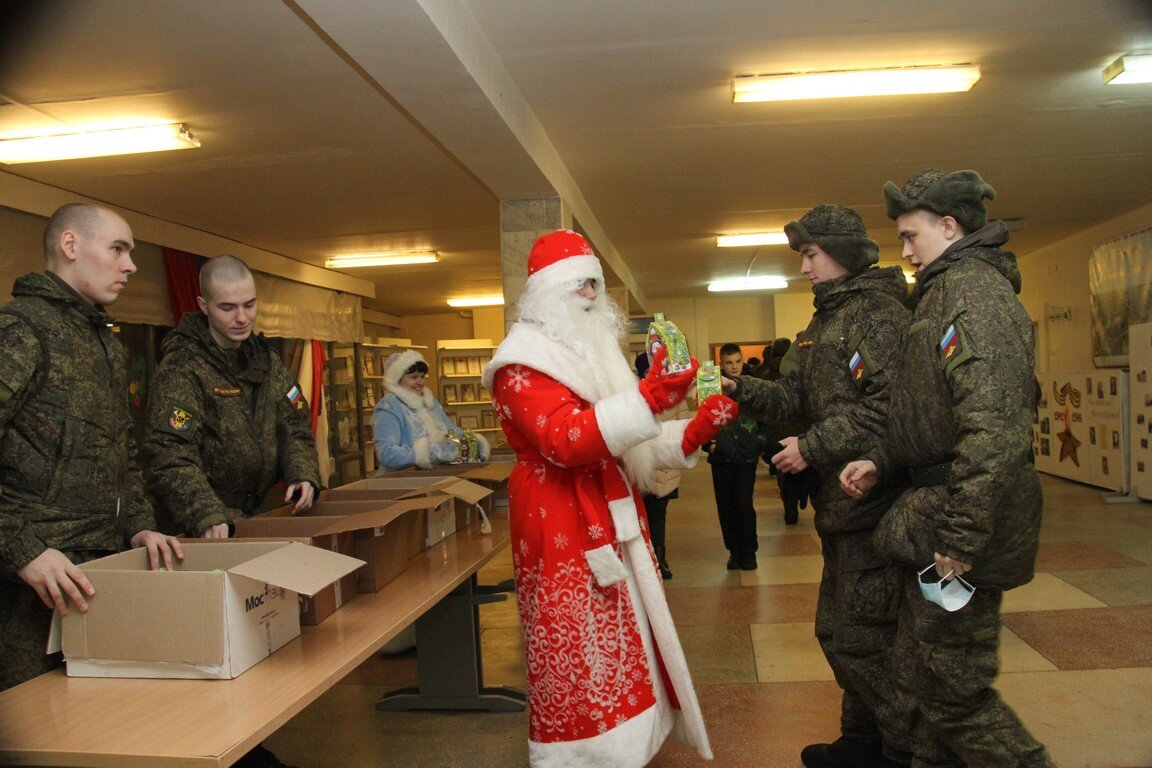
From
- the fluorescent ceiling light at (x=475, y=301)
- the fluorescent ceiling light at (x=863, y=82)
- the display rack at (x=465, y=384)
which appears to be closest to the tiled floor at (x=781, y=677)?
the fluorescent ceiling light at (x=863, y=82)

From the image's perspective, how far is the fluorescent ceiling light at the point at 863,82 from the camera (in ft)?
15.7

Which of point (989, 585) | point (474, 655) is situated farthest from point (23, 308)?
point (989, 585)

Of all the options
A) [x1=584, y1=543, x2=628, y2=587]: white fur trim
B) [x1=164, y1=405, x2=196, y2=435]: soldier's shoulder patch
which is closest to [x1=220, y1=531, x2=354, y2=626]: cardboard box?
[x1=164, y1=405, x2=196, y2=435]: soldier's shoulder patch

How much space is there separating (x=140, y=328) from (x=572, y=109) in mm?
5096

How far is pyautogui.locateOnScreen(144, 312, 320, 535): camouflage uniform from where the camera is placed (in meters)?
2.75

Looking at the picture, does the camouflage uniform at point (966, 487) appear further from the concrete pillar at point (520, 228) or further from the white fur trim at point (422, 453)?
the concrete pillar at point (520, 228)

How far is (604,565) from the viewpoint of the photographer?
233 centimetres

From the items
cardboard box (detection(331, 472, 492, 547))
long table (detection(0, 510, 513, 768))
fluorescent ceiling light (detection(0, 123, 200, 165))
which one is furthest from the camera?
fluorescent ceiling light (detection(0, 123, 200, 165))

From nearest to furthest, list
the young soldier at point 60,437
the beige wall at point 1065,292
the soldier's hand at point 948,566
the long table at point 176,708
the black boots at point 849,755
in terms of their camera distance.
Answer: the long table at point 176,708 < the young soldier at point 60,437 < the soldier's hand at point 948,566 < the black boots at point 849,755 < the beige wall at point 1065,292

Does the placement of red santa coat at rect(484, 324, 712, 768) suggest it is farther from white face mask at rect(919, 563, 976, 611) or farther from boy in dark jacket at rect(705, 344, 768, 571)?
boy in dark jacket at rect(705, 344, 768, 571)

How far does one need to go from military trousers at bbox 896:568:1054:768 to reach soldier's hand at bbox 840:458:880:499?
31cm

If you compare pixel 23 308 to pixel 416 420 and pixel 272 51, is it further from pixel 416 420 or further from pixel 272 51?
pixel 416 420

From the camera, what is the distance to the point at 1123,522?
7180 millimetres

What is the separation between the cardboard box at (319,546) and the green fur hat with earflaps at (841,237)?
5.84 feet
